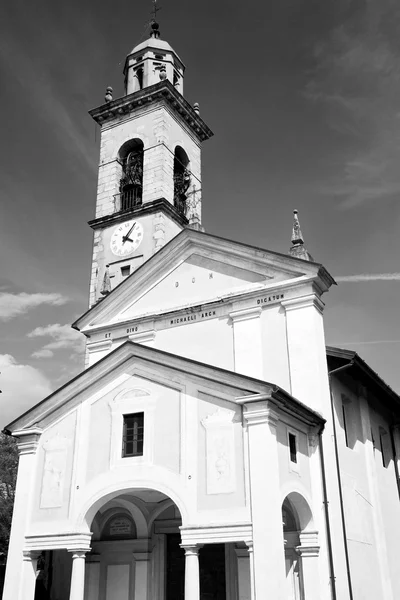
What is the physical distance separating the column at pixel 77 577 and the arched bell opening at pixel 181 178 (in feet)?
62.1

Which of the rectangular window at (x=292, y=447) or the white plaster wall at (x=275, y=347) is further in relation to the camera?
the white plaster wall at (x=275, y=347)

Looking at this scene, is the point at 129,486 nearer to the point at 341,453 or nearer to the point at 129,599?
the point at 129,599

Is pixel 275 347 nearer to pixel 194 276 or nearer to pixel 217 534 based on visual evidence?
pixel 194 276

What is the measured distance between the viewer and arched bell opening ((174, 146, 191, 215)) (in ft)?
100

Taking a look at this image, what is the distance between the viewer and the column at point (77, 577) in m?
13.4

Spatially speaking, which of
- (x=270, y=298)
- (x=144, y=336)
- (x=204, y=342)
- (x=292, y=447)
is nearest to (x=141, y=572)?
(x=292, y=447)

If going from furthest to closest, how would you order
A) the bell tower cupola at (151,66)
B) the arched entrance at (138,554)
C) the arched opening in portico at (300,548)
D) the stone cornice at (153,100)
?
the bell tower cupola at (151,66) < the stone cornice at (153,100) < the arched entrance at (138,554) < the arched opening in portico at (300,548)

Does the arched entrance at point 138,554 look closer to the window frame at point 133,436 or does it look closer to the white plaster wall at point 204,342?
the window frame at point 133,436

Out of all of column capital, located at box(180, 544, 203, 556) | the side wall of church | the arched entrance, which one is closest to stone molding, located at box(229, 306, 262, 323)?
the side wall of church

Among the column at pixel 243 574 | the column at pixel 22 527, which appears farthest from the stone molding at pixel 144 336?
the column at pixel 243 574

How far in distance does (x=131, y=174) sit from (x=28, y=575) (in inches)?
792

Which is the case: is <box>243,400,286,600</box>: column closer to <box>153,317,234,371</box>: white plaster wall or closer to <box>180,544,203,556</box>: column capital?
<box>180,544,203,556</box>: column capital

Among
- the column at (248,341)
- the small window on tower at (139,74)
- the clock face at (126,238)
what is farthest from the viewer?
the small window on tower at (139,74)

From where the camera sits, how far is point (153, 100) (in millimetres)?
30656
